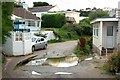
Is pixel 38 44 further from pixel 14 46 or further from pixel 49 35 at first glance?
pixel 49 35

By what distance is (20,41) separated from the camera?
15.2 meters

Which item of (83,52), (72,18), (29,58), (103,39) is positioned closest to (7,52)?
(29,58)

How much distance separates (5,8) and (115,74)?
6.35 meters

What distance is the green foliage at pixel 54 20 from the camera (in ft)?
142

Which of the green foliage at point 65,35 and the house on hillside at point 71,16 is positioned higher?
the house on hillside at point 71,16

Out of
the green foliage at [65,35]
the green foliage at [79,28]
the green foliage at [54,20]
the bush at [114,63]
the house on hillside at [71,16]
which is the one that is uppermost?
the house on hillside at [71,16]

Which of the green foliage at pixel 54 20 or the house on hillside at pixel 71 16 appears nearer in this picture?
the green foliage at pixel 54 20

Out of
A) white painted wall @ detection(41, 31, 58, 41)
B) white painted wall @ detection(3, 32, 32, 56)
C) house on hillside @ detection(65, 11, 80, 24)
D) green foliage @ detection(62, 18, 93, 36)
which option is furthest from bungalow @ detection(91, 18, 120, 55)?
house on hillside @ detection(65, 11, 80, 24)

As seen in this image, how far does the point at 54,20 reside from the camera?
4366cm

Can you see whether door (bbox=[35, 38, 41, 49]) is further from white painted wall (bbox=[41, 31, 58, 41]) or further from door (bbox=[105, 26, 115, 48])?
white painted wall (bbox=[41, 31, 58, 41])

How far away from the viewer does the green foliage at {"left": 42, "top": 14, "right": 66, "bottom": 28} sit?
4319 cm

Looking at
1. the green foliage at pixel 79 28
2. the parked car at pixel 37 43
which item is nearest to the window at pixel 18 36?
the parked car at pixel 37 43

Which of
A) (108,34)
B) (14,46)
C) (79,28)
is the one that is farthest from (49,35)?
(14,46)

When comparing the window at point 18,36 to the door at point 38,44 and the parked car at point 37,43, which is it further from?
the door at point 38,44
